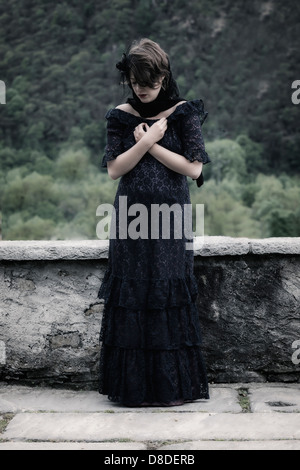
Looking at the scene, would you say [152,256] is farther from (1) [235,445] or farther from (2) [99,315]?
(1) [235,445]

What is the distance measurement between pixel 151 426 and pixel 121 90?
762 inches

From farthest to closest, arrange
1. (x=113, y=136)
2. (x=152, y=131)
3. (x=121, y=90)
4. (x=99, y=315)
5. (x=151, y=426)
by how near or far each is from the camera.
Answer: (x=121, y=90)
(x=99, y=315)
(x=113, y=136)
(x=152, y=131)
(x=151, y=426)

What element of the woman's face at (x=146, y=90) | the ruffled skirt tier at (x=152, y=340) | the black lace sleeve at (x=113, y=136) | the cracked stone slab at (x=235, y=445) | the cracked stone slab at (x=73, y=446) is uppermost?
the woman's face at (x=146, y=90)

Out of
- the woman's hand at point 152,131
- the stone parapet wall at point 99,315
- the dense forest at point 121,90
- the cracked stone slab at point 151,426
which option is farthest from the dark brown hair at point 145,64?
the dense forest at point 121,90

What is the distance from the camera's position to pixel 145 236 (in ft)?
9.46

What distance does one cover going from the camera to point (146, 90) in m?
2.81

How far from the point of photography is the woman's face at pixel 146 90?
2.80 metres

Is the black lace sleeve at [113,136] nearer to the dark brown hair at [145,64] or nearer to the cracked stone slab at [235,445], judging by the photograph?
the dark brown hair at [145,64]

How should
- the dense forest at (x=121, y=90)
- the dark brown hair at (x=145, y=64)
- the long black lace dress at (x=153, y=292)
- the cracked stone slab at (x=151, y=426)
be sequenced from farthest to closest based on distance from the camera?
the dense forest at (x=121, y=90) < the long black lace dress at (x=153, y=292) < the dark brown hair at (x=145, y=64) < the cracked stone slab at (x=151, y=426)

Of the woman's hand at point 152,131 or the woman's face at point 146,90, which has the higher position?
the woman's face at point 146,90

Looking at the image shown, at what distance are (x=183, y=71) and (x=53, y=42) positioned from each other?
220 inches

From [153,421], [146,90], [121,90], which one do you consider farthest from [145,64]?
[121,90]

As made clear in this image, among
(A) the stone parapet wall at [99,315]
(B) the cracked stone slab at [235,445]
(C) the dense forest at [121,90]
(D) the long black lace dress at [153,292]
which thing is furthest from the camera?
(C) the dense forest at [121,90]

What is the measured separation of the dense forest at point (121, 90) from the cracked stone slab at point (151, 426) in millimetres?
17532
